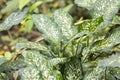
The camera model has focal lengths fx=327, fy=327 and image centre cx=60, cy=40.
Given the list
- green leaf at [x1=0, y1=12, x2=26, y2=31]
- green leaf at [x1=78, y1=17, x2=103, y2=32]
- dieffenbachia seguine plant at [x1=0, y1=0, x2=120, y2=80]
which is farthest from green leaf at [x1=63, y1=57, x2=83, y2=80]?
green leaf at [x1=0, y1=12, x2=26, y2=31]

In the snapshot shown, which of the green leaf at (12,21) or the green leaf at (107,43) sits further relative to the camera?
the green leaf at (12,21)

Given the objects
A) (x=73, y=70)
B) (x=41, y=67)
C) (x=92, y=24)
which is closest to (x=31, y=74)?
(x=41, y=67)

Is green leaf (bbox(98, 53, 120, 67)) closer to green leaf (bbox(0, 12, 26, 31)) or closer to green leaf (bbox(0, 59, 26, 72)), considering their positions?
green leaf (bbox(0, 59, 26, 72))

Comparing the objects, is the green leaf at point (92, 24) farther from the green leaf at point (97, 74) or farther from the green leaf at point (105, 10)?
the green leaf at point (97, 74)

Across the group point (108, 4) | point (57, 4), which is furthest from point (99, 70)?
point (57, 4)

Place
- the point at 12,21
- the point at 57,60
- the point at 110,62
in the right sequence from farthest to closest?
the point at 12,21 < the point at 57,60 < the point at 110,62

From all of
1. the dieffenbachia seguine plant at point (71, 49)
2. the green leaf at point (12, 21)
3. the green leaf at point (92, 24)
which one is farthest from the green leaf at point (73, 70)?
the green leaf at point (12, 21)

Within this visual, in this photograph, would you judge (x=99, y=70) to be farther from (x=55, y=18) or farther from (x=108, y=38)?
(x=55, y=18)

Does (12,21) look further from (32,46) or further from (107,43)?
(107,43)
